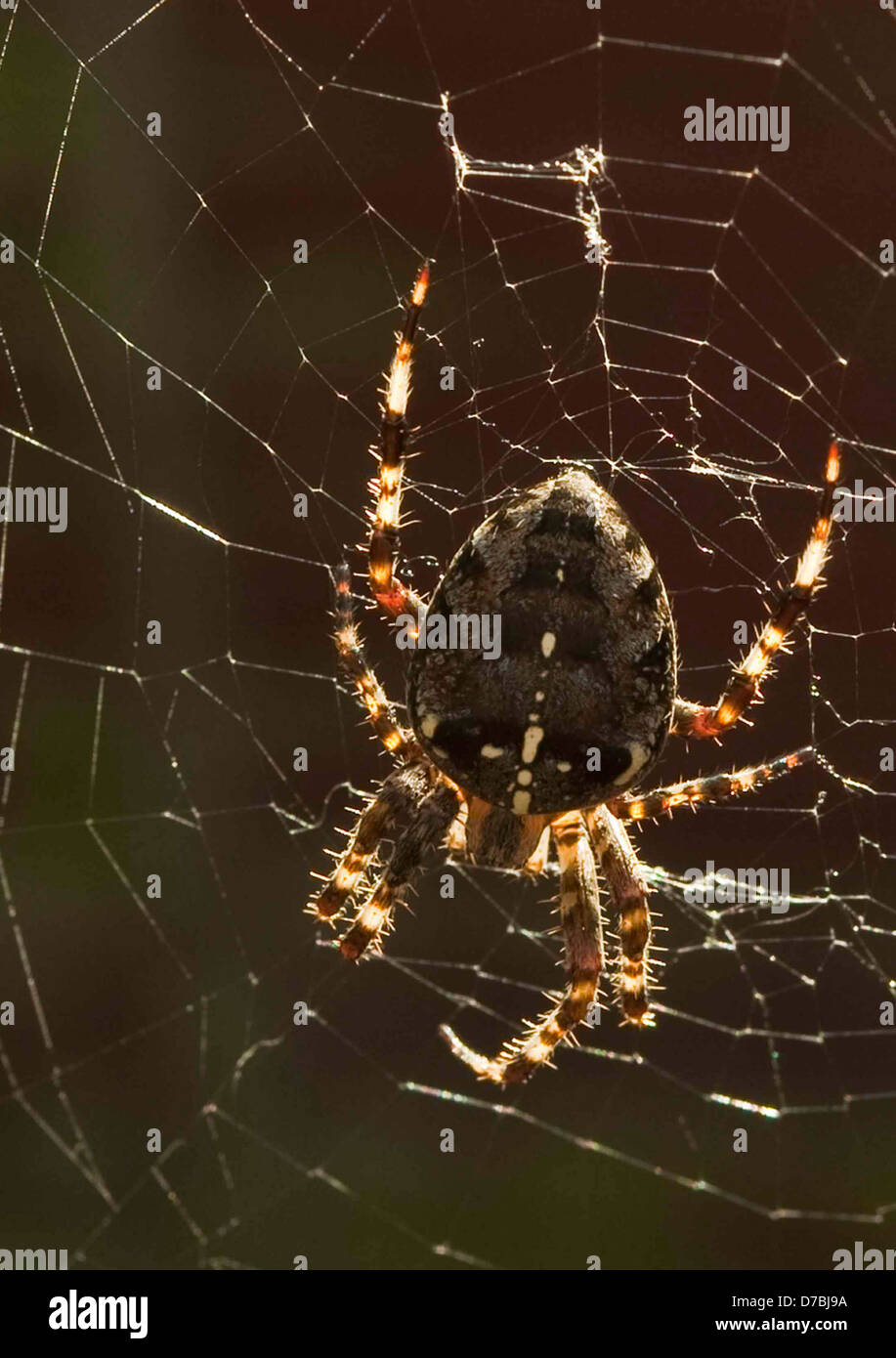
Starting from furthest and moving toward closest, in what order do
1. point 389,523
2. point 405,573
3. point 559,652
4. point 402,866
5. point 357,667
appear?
point 402,866
point 405,573
point 357,667
point 389,523
point 559,652

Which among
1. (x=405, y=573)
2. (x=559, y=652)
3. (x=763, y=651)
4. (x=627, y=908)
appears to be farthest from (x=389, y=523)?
(x=627, y=908)

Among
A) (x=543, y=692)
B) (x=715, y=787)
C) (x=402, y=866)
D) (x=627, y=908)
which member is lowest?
(x=627, y=908)

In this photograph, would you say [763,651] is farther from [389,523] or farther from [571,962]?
[571,962]

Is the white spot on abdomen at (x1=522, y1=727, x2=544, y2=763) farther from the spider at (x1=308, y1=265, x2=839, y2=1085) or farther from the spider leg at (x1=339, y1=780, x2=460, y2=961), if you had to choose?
the spider leg at (x1=339, y1=780, x2=460, y2=961)

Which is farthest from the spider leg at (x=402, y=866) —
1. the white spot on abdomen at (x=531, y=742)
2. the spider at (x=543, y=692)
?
the white spot on abdomen at (x=531, y=742)

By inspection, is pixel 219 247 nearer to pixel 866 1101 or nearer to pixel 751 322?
pixel 751 322

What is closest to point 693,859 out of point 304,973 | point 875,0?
point 304,973

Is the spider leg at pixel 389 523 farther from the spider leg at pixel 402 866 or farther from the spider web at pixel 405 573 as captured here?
the spider leg at pixel 402 866
